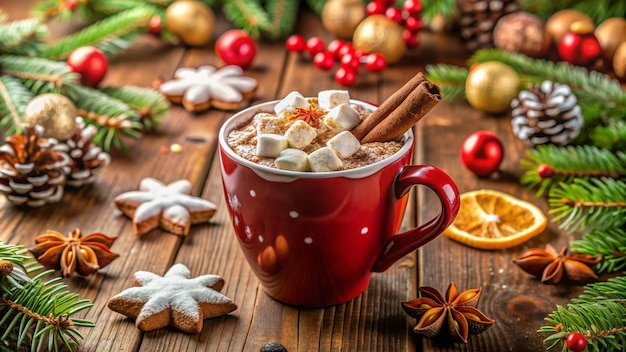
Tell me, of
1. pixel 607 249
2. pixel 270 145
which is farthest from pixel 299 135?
pixel 607 249

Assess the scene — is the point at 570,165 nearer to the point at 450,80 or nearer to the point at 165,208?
the point at 450,80

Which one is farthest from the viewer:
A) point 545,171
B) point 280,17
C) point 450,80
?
point 280,17

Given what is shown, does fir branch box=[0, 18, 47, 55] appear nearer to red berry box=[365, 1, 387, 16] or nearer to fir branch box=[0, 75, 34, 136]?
fir branch box=[0, 75, 34, 136]

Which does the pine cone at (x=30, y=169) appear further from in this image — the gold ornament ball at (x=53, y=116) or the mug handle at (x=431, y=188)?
the mug handle at (x=431, y=188)

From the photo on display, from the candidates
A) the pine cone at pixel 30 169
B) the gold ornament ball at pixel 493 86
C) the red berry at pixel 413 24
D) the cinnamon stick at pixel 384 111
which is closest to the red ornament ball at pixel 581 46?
the gold ornament ball at pixel 493 86

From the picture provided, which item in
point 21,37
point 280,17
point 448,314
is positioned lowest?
point 280,17
